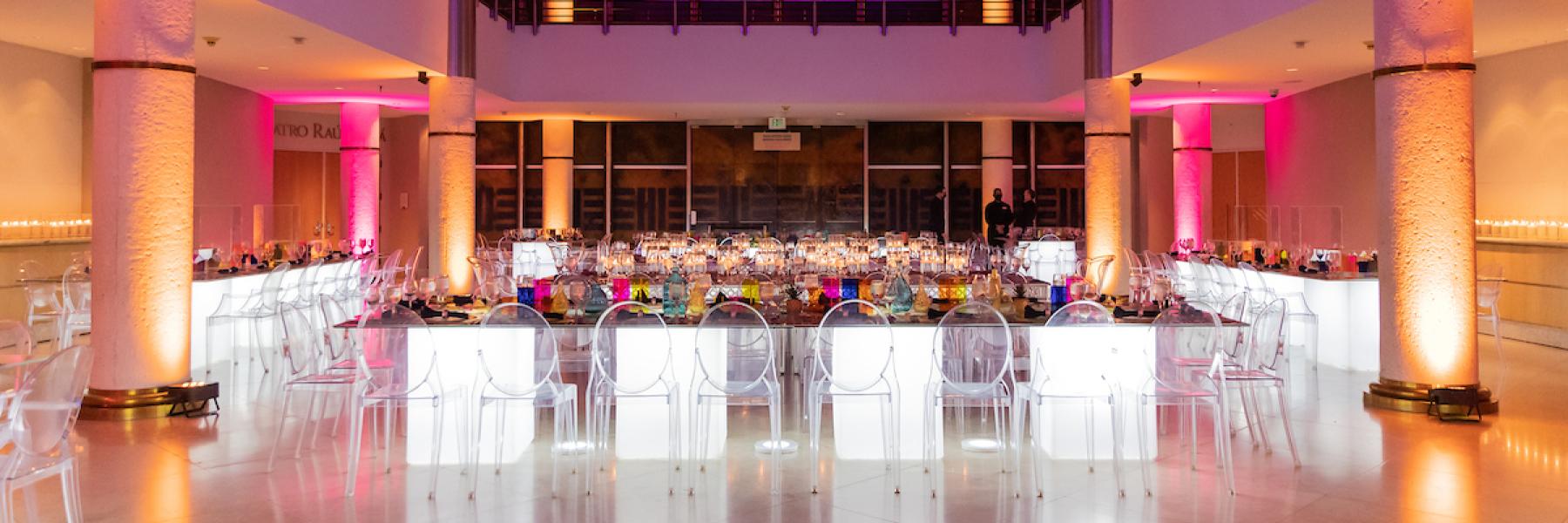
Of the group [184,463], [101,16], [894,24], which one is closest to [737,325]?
[184,463]

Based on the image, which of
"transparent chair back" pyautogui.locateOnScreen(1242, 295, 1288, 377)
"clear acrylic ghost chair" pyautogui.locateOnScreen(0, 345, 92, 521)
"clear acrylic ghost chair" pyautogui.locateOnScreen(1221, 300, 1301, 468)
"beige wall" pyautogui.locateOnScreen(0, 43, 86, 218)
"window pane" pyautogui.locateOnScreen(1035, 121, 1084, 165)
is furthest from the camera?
"window pane" pyautogui.locateOnScreen(1035, 121, 1084, 165)

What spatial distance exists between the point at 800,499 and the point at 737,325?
0.96 metres

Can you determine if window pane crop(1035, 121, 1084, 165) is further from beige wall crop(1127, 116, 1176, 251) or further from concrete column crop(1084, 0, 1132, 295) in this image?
concrete column crop(1084, 0, 1132, 295)

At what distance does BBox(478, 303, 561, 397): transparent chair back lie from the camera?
5.95m

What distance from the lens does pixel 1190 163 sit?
1783cm

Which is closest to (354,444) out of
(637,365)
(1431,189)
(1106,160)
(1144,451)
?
(637,365)

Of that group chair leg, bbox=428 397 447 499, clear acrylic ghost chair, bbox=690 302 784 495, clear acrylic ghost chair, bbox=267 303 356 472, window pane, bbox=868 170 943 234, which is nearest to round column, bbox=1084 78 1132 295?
window pane, bbox=868 170 943 234

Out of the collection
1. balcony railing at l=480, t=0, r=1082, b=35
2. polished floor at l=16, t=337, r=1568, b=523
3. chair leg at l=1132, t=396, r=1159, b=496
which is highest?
balcony railing at l=480, t=0, r=1082, b=35

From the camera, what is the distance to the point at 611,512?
203 inches

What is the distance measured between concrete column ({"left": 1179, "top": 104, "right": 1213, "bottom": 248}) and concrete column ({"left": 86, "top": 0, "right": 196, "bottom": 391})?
14.2 metres

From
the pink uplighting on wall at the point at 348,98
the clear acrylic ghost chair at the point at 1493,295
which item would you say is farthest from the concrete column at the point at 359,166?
the clear acrylic ghost chair at the point at 1493,295

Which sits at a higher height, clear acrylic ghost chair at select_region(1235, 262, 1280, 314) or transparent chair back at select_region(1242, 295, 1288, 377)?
clear acrylic ghost chair at select_region(1235, 262, 1280, 314)

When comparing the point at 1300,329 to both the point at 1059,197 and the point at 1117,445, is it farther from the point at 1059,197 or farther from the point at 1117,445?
the point at 1059,197

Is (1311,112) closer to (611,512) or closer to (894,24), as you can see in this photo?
(894,24)
